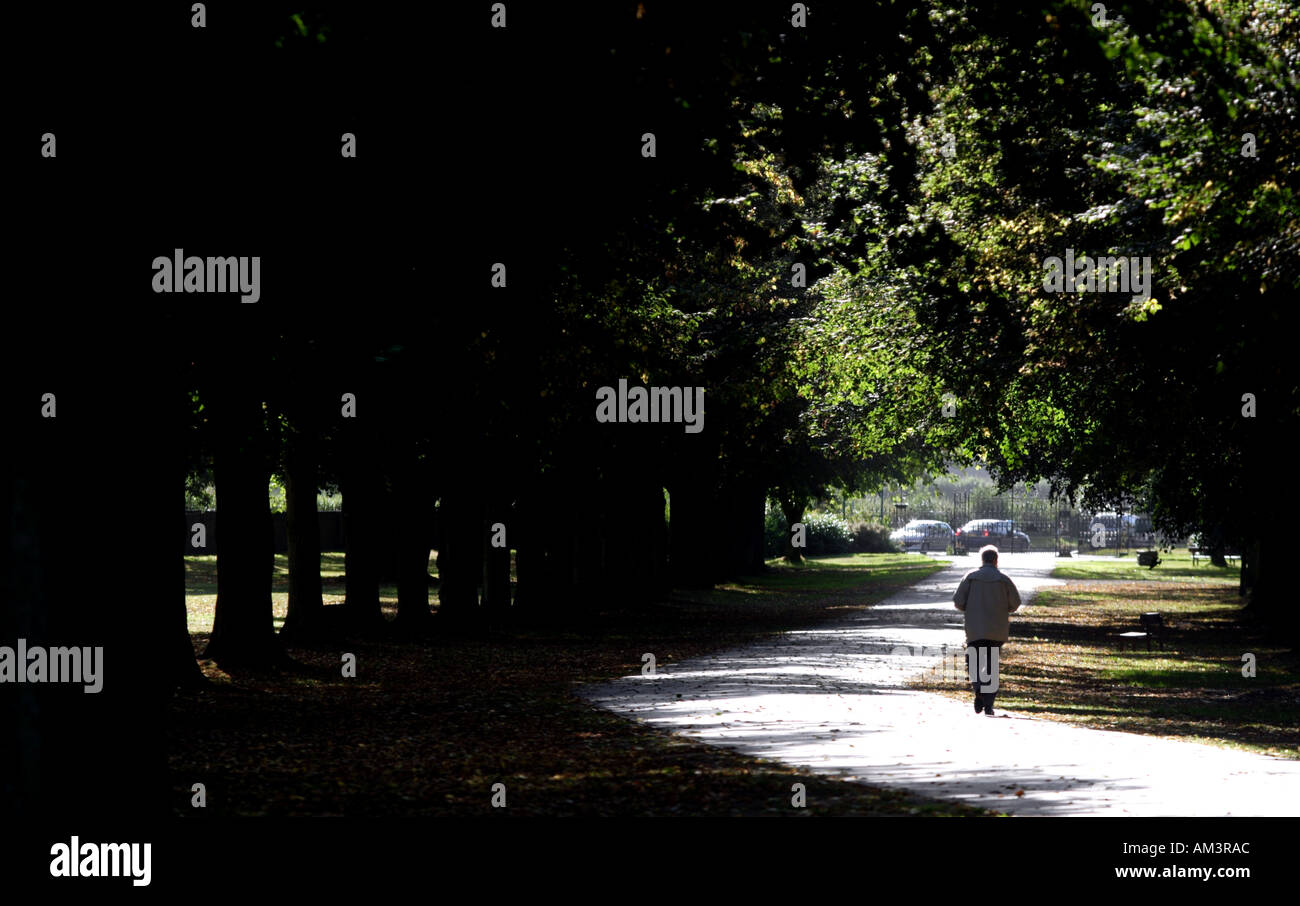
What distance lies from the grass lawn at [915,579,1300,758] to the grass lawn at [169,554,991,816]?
498cm

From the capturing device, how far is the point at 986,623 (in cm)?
1488

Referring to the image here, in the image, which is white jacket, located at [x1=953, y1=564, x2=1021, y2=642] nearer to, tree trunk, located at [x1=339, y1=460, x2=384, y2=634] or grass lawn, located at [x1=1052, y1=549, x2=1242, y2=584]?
tree trunk, located at [x1=339, y1=460, x2=384, y2=634]

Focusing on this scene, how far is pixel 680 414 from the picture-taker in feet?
95.7

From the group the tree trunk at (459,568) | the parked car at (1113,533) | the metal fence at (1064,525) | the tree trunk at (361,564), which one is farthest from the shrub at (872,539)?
the tree trunk at (361,564)

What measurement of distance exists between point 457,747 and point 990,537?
241 ft

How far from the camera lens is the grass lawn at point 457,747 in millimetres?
9469

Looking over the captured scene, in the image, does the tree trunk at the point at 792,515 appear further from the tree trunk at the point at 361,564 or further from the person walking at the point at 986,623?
the person walking at the point at 986,623

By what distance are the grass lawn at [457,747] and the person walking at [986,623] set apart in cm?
347

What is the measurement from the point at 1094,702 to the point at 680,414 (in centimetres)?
1280

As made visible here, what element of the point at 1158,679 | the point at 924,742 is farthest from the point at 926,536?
the point at 924,742

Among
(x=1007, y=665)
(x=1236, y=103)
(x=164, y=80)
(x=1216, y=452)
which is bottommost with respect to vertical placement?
(x=1007, y=665)

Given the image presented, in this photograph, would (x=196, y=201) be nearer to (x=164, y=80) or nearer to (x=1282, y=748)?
(x=164, y=80)

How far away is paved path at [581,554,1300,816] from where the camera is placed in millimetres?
9227
